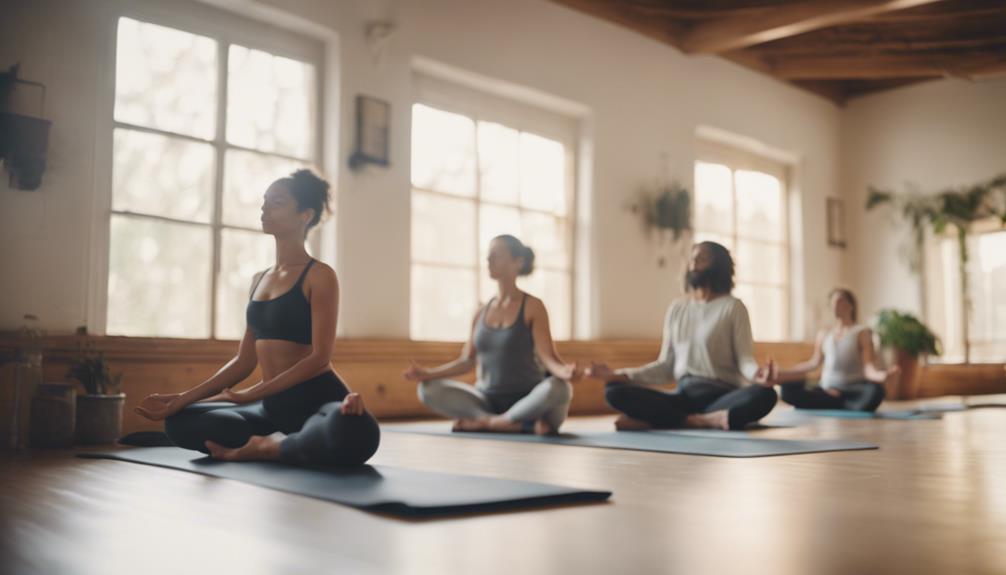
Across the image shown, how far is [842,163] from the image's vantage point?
10109 millimetres

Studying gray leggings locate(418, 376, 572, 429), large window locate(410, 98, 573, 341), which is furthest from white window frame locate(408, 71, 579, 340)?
gray leggings locate(418, 376, 572, 429)

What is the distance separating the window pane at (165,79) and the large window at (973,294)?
739cm

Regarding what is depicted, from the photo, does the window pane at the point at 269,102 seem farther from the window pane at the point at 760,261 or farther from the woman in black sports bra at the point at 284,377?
the window pane at the point at 760,261

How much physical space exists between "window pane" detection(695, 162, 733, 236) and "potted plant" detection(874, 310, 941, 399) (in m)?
1.71

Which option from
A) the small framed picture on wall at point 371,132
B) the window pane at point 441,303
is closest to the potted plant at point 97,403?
the small framed picture on wall at point 371,132

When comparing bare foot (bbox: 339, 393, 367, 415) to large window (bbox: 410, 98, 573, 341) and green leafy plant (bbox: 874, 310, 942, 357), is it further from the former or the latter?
green leafy plant (bbox: 874, 310, 942, 357)

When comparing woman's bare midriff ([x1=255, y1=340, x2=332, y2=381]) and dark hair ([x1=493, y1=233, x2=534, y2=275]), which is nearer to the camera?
woman's bare midriff ([x1=255, y1=340, x2=332, y2=381])

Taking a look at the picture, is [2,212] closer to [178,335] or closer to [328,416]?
[178,335]

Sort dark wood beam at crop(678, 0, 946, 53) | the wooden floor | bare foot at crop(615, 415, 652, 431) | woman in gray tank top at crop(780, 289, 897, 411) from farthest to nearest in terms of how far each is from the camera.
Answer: dark wood beam at crop(678, 0, 946, 53) < woman in gray tank top at crop(780, 289, 897, 411) < bare foot at crop(615, 415, 652, 431) < the wooden floor

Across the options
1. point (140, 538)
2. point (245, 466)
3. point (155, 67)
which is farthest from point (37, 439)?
point (140, 538)

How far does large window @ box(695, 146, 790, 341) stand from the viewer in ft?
27.8

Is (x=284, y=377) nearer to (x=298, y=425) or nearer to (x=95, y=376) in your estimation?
(x=298, y=425)

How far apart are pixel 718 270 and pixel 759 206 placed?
14.4ft

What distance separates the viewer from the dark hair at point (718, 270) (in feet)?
16.2
